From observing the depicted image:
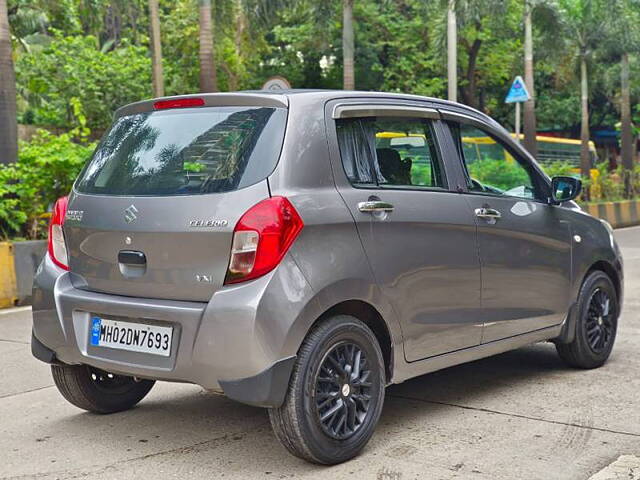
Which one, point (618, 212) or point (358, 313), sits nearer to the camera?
point (358, 313)

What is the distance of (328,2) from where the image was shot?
2319cm

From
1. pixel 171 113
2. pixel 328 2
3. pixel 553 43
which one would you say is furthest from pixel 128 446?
pixel 553 43

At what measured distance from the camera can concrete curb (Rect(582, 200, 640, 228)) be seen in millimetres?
21531

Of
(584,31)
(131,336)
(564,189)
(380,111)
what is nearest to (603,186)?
(584,31)

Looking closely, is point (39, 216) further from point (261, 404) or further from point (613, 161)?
point (613, 161)

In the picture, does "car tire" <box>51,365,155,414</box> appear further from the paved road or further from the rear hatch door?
the rear hatch door

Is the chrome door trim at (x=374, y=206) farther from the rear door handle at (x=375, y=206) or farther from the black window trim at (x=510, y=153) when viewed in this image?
the black window trim at (x=510, y=153)

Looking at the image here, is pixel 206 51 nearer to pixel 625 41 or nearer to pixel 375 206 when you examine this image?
pixel 375 206

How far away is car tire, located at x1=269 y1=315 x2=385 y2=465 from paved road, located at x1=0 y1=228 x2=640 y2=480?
0.13 meters

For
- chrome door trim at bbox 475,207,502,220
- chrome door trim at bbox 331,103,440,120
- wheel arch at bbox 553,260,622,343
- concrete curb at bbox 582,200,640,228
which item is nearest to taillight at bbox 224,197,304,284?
chrome door trim at bbox 331,103,440,120

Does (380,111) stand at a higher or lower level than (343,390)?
higher

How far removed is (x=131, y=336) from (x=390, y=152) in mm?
1557

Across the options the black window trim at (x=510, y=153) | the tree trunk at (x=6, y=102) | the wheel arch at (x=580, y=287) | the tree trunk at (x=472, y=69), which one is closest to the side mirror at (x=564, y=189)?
the black window trim at (x=510, y=153)

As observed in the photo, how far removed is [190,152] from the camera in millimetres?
4367
